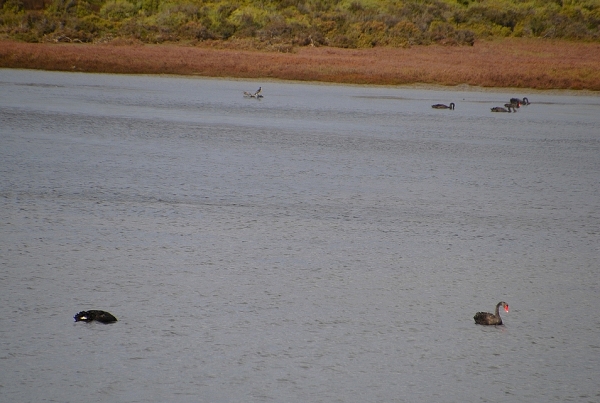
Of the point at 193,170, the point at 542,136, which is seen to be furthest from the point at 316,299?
the point at 542,136

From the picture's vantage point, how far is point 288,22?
1660 inches

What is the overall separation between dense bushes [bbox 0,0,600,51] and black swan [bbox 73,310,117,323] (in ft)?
98.5

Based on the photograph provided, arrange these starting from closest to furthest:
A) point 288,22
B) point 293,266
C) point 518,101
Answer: point 293,266
point 518,101
point 288,22

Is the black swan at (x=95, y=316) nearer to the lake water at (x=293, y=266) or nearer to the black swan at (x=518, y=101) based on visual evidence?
the lake water at (x=293, y=266)

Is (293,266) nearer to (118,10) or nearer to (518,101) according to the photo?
(518,101)

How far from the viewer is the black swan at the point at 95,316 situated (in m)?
5.42

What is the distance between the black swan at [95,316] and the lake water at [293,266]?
Answer: 0.05 meters

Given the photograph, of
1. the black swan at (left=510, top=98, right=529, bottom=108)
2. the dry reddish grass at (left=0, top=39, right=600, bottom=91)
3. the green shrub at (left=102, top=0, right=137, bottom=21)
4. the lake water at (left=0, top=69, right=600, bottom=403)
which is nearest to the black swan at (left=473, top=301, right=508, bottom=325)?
the lake water at (left=0, top=69, right=600, bottom=403)

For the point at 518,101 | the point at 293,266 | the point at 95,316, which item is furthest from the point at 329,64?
the point at 95,316

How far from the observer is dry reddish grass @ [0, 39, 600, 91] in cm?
2861

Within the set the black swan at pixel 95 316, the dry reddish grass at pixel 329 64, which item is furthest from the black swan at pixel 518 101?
the black swan at pixel 95 316

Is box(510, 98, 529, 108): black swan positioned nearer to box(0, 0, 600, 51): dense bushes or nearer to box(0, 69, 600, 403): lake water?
box(0, 69, 600, 403): lake water

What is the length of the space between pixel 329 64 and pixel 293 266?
24.0 m

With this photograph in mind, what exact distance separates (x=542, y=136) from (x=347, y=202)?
26.5 ft
